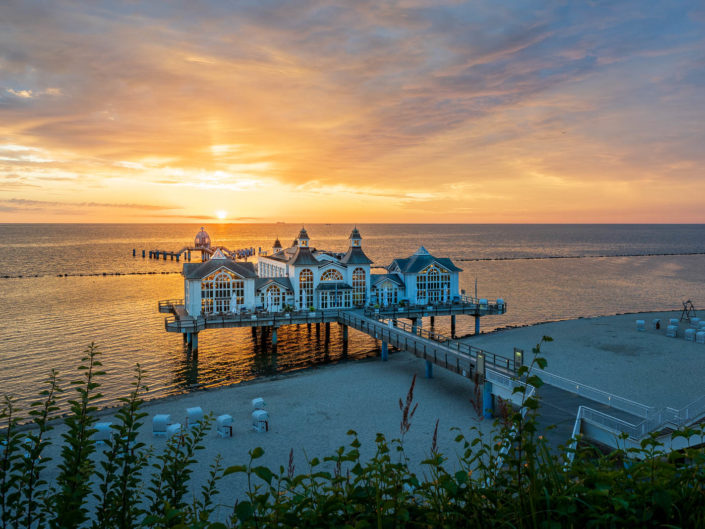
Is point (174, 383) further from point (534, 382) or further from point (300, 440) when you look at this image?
point (534, 382)

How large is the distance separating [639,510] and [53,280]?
97.8 metres

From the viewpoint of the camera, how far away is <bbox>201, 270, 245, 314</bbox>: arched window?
43.2 m

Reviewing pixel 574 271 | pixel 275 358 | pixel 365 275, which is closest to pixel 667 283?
pixel 574 271

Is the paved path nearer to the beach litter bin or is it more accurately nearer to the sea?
the beach litter bin

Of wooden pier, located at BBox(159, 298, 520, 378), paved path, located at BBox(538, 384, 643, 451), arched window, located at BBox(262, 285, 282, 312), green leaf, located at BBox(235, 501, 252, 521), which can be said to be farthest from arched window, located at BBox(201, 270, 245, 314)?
green leaf, located at BBox(235, 501, 252, 521)

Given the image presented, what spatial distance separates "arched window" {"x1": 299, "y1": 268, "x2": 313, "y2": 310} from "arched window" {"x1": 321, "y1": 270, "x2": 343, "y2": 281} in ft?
4.30

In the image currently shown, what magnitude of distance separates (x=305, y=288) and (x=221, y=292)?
7.81 metres

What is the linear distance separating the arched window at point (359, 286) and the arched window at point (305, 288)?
447cm

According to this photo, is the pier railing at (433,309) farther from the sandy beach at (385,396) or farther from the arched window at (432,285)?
the sandy beach at (385,396)

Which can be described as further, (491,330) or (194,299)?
(491,330)

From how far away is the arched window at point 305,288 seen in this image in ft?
152

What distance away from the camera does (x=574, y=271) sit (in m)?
107

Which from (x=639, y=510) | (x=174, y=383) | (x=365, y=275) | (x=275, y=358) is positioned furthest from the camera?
(x=365, y=275)

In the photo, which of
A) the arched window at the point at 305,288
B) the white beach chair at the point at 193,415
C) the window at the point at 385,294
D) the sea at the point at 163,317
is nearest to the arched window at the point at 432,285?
the window at the point at 385,294
